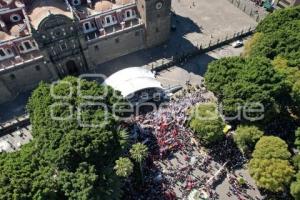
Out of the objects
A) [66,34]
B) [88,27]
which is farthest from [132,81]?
[66,34]

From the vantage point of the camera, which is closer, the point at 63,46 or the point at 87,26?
the point at 63,46

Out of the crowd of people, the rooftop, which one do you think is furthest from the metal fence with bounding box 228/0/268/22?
the rooftop

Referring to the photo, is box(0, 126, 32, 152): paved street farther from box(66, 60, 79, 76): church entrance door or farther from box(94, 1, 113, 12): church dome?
box(94, 1, 113, 12): church dome

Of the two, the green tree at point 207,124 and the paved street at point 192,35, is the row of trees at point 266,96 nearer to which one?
the green tree at point 207,124

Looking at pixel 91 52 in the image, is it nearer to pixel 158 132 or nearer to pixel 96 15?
pixel 96 15

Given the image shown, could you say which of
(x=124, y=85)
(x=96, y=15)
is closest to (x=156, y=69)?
(x=124, y=85)

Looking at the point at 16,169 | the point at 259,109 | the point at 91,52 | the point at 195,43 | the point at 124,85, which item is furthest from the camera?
the point at 195,43

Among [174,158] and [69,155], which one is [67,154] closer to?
[69,155]
